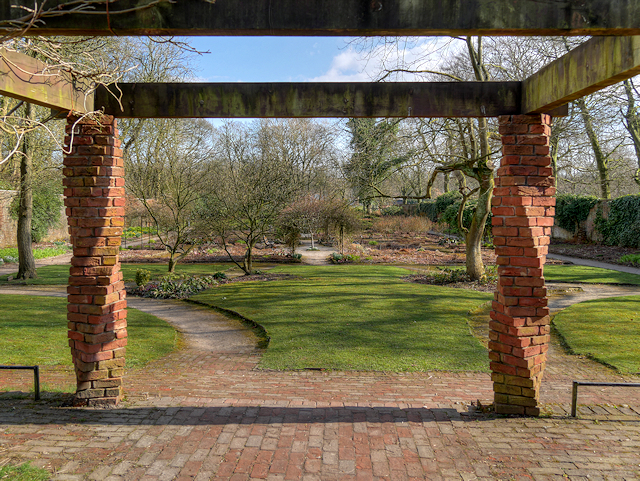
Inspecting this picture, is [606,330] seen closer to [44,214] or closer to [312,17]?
[312,17]

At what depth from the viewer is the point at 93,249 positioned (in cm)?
439

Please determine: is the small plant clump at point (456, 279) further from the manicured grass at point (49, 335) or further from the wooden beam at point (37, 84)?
the wooden beam at point (37, 84)

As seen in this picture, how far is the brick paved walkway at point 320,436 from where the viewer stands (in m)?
3.31

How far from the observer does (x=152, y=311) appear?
448 inches

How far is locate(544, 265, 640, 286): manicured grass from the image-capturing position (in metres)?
14.3

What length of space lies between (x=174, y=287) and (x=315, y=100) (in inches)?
427

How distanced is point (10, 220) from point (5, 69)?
83.7 feet

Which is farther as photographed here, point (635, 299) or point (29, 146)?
point (29, 146)

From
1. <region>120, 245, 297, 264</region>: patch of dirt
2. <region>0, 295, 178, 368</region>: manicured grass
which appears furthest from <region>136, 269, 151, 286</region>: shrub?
<region>120, 245, 297, 264</region>: patch of dirt

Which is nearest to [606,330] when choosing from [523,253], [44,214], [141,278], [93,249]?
[523,253]

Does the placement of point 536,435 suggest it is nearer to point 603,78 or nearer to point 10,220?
point 603,78

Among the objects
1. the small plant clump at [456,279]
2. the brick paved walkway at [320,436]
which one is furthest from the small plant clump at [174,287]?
the brick paved walkway at [320,436]

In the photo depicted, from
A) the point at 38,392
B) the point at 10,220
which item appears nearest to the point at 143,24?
the point at 38,392

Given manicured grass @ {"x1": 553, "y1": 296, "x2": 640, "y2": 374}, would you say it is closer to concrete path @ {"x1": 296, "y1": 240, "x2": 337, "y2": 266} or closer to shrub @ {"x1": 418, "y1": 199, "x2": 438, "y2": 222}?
concrete path @ {"x1": 296, "y1": 240, "x2": 337, "y2": 266}
